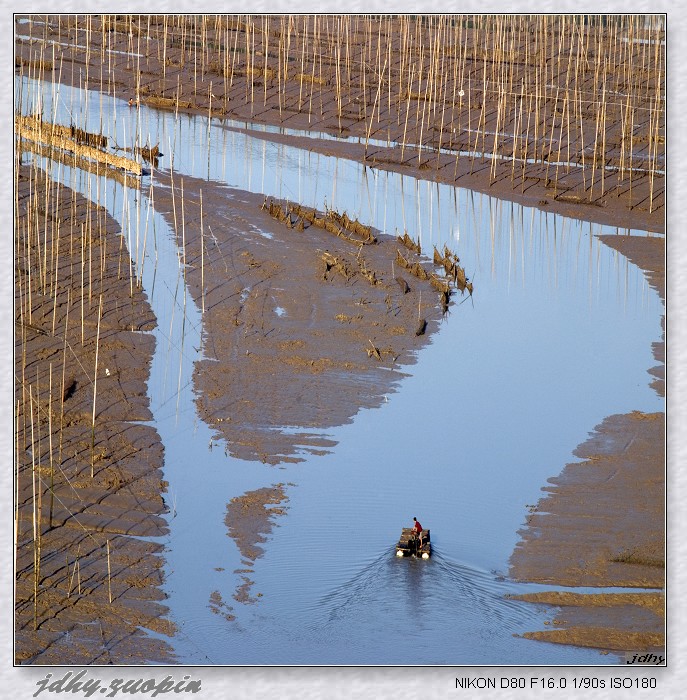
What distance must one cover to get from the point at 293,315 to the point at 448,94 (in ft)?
39.8

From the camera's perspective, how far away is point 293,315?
1424 cm

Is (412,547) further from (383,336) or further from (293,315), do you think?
(293,315)

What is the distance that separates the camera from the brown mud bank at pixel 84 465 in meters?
8.23

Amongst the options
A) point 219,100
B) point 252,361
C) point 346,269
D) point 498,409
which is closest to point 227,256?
point 346,269

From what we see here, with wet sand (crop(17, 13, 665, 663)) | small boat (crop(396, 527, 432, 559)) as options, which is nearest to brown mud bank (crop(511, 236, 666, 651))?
wet sand (crop(17, 13, 665, 663))

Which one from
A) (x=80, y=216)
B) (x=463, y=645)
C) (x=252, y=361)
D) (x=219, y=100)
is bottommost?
(x=463, y=645)

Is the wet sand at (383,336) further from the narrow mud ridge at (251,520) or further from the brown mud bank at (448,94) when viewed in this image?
the narrow mud ridge at (251,520)

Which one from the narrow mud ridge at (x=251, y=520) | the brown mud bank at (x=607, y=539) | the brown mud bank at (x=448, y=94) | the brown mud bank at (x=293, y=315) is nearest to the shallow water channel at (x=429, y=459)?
the narrow mud ridge at (x=251, y=520)

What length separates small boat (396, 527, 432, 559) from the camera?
9.19m

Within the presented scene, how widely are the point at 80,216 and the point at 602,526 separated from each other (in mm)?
9557

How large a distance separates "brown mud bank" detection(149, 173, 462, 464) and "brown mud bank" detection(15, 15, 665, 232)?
4.07m

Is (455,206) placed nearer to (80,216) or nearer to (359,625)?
(80,216)

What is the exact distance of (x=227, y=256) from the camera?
16062mm

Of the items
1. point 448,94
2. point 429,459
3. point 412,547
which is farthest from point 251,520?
point 448,94
